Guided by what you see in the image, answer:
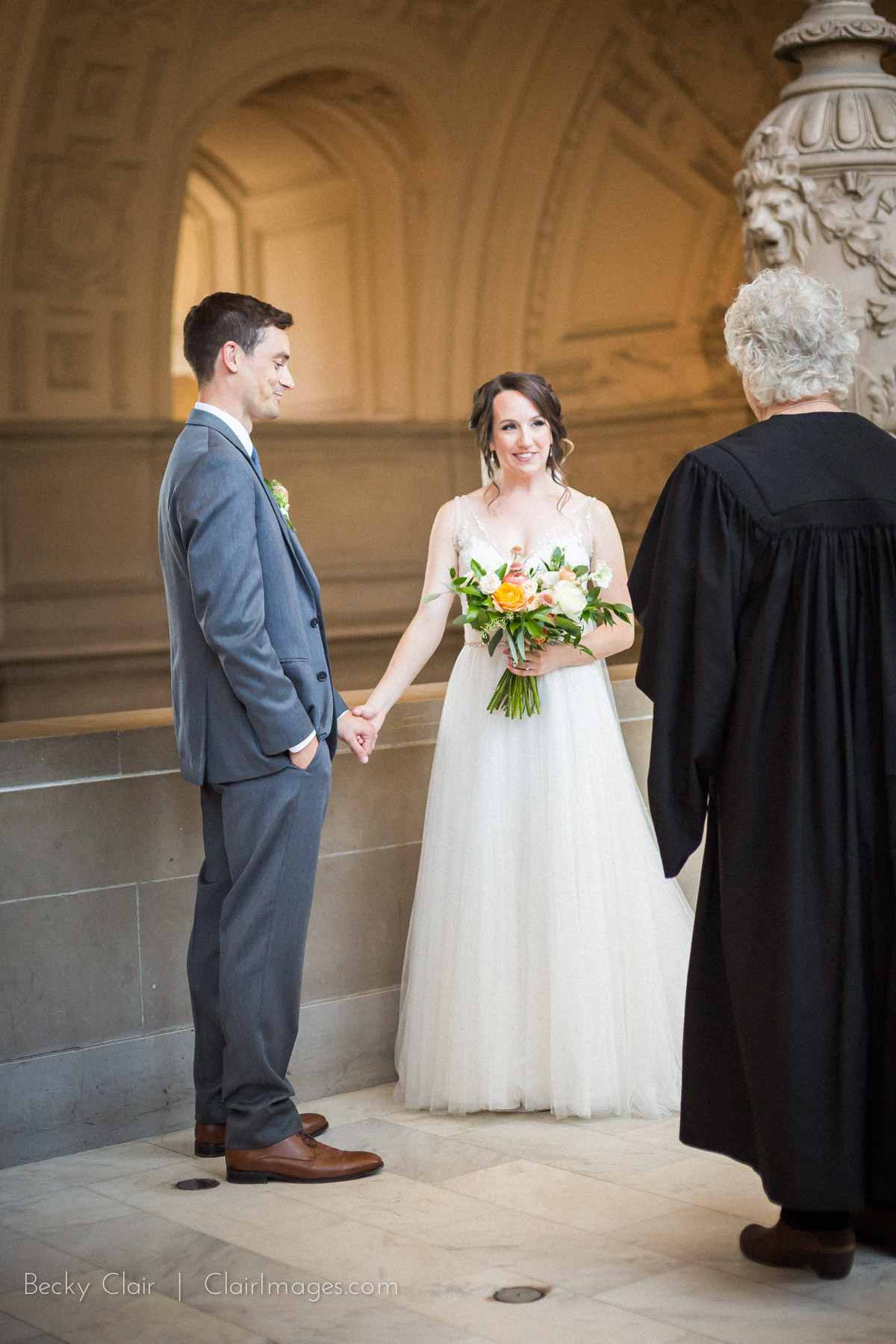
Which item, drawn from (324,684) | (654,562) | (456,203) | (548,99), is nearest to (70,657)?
(456,203)

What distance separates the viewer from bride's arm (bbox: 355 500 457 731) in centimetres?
449

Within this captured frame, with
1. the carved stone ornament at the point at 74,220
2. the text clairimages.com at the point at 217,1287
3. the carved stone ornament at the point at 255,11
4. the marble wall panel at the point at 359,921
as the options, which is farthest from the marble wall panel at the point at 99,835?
the carved stone ornament at the point at 255,11

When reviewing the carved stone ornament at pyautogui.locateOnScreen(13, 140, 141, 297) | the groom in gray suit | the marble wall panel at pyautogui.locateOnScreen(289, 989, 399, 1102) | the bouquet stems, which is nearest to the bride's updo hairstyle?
the bouquet stems

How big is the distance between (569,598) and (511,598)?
166 mm

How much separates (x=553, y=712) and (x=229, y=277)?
6.76 metres

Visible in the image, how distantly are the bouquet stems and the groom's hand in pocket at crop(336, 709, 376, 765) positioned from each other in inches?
16.6

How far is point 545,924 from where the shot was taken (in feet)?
14.4

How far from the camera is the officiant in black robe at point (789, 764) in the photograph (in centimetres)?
296

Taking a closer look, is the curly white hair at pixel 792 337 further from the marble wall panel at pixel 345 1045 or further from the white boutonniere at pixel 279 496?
the marble wall panel at pixel 345 1045

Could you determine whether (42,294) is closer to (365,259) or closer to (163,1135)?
(365,259)

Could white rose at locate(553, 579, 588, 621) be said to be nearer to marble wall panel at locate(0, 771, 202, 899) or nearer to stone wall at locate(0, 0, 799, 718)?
marble wall panel at locate(0, 771, 202, 899)

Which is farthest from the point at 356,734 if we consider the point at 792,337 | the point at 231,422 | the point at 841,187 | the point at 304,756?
the point at 841,187

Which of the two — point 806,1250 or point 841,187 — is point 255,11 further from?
point 806,1250

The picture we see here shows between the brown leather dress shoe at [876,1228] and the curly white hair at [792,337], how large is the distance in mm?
1735
